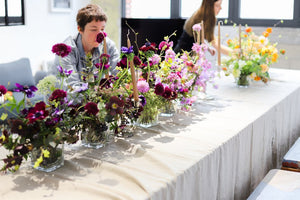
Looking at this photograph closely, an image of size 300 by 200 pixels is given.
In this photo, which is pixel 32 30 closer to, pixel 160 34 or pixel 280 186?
pixel 160 34

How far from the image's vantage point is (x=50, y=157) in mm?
1214

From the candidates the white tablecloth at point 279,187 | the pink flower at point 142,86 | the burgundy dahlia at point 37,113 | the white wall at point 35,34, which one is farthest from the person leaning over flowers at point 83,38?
the white wall at point 35,34

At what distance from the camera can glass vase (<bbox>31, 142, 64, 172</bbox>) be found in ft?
3.88

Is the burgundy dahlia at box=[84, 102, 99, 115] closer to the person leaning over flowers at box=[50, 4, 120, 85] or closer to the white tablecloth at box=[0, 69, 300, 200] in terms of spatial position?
the white tablecloth at box=[0, 69, 300, 200]

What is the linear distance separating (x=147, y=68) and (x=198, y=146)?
0.48 metres

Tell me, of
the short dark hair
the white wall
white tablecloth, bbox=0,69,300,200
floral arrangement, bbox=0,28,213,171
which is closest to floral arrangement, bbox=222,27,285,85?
white tablecloth, bbox=0,69,300,200

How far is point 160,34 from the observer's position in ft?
16.3

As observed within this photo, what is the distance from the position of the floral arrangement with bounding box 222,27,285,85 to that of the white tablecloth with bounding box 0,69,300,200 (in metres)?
0.23

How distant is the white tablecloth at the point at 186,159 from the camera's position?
1112 mm

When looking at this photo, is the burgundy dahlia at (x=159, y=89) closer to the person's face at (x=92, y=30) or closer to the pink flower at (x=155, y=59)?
the pink flower at (x=155, y=59)

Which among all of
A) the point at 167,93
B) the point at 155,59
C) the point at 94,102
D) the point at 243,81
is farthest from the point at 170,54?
the point at 243,81

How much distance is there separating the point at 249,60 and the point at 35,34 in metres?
3.29

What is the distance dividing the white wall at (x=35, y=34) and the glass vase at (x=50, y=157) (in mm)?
3720

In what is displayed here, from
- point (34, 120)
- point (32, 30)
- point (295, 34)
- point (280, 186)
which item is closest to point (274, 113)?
point (280, 186)
